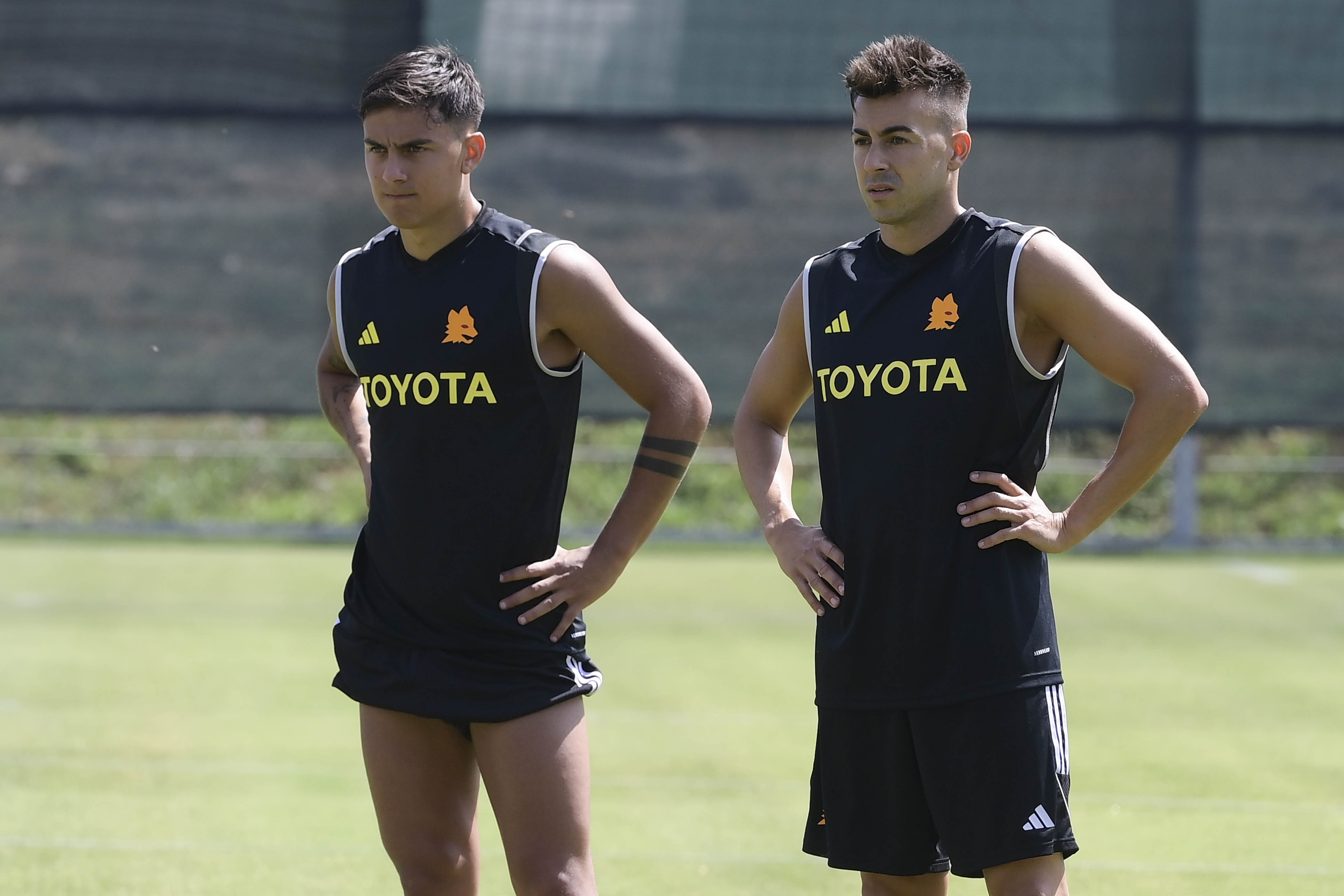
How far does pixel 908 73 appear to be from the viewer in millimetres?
2738

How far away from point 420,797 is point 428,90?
1.25 m

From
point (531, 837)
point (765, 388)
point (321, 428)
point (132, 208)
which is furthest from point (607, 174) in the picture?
point (321, 428)

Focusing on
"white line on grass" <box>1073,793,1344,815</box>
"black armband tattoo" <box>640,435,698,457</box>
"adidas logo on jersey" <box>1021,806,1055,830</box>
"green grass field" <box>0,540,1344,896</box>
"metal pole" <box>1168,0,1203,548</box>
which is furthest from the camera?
"metal pole" <box>1168,0,1203,548</box>

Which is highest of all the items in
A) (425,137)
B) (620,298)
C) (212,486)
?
(425,137)

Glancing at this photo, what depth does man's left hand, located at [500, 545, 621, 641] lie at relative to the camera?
2.81 m

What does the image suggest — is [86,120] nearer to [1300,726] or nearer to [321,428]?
[1300,726]

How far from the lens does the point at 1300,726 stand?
6.71m

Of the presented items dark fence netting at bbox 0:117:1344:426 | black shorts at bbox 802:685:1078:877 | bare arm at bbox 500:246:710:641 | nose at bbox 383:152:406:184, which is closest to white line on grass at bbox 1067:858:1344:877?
black shorts at bbox 802:685:1078:877

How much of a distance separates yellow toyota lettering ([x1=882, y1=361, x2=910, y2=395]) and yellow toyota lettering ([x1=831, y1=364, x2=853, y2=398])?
0.06 meters

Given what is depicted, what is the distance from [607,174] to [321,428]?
10427 mm

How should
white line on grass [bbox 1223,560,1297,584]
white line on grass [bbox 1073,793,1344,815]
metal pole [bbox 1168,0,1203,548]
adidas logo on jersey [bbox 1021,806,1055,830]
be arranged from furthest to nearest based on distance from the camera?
1. white line on grass [bbox 1223,560,1297,584]
2. metal pole [bbox 1168,0,1203,548]
3. white line on grass [bbox 1073,793,1344,815]
4. adidas logo on jersey [bbox 1021,806,1055,830]


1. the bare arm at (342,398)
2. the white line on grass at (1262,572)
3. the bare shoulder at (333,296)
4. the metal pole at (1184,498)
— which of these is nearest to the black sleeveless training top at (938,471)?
the bare shoulder at (333,296)

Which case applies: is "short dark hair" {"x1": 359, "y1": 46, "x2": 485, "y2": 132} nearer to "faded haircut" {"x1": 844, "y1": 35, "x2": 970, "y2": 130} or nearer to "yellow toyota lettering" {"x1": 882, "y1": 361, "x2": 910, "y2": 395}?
"faded haircut" {"x1": 844, "y1": 35, "x2": 970, "y2": 130}

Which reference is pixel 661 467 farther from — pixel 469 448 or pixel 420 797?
pixel 420 797
